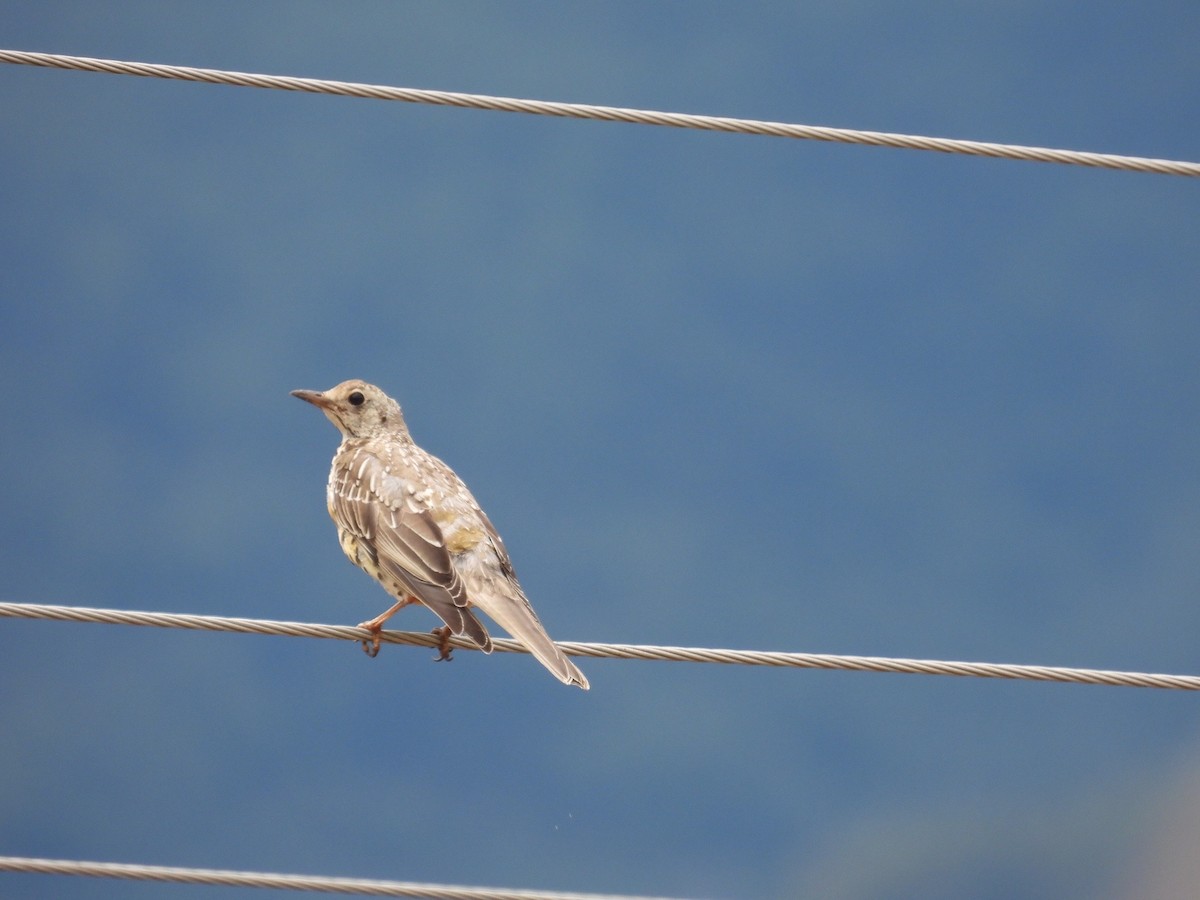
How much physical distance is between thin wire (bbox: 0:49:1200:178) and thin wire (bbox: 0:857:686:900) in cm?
211

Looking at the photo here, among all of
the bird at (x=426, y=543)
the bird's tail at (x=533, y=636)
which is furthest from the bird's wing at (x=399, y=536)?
the bird's tail at (x=533, y=636)

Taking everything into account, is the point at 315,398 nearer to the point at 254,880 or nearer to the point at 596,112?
the point at 596,112

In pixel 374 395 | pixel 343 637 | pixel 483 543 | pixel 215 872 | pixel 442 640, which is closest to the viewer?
pixel 215 872

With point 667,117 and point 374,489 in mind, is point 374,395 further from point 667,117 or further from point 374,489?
point 667,117

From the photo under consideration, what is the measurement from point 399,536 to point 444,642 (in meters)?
0.54

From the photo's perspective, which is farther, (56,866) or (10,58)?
(10,58)

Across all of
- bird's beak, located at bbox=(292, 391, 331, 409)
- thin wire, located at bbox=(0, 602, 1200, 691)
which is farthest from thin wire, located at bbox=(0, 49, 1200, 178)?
bird's beak, located at bbox=(292, 391, 331, 409)

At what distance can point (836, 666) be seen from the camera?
3967 millimetres

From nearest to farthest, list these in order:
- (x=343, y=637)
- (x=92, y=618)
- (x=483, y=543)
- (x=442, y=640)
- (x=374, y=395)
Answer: (x=92, y=618), (x=343, y=637), (x=442, y=640), (x=483, y=543), (x=374, y=395)

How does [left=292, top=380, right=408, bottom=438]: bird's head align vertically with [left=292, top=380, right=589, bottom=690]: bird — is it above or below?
above

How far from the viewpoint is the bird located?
16.1 feet

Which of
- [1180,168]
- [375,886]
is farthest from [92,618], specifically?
[1180,168]

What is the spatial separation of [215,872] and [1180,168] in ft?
10.7

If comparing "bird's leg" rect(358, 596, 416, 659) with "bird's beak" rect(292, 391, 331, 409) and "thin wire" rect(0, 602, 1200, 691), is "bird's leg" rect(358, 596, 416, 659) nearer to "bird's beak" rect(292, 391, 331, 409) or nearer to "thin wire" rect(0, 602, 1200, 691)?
"thin wire" rect(0, 602, 1200, 691)
